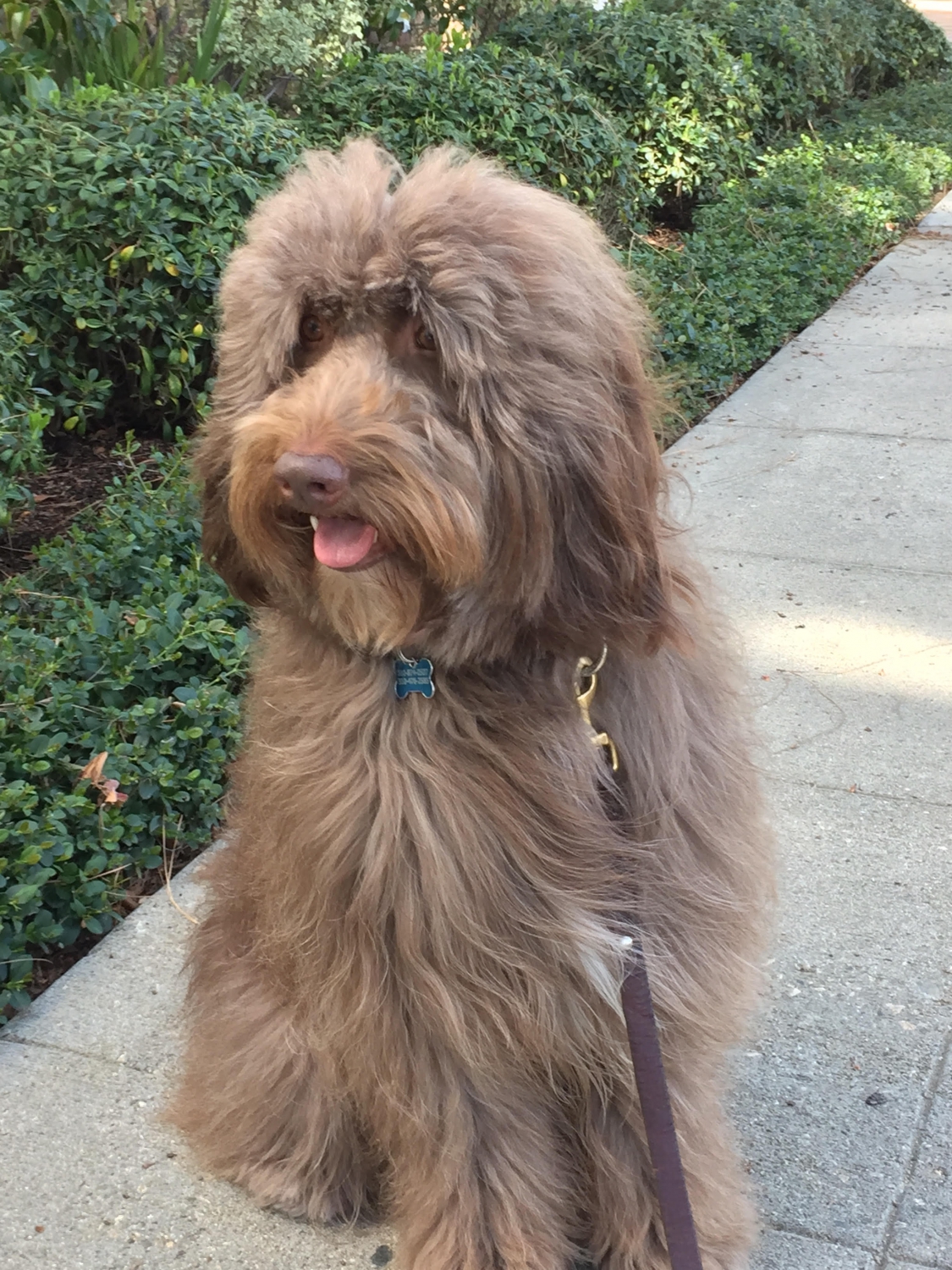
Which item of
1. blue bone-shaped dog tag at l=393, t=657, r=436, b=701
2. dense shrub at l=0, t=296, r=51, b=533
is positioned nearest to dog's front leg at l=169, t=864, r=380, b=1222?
blue bone-shaped dog tag at l=393, t=657, r=436, b=701

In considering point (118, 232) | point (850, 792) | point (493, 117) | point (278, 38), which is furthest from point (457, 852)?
point (278, 38)

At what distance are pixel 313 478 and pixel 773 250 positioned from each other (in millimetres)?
7476

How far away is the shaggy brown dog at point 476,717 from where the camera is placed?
1.90 metres

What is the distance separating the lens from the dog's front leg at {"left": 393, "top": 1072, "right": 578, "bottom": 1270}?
221 centimetres

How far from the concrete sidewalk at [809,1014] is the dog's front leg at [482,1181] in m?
0.30

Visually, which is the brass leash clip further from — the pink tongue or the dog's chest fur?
the pink tongue

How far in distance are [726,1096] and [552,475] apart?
4.90 feet

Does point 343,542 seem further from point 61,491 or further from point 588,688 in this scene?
point 61,491

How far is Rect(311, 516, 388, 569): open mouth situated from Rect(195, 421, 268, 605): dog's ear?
26 centimetres

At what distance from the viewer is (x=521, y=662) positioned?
6.78 feet

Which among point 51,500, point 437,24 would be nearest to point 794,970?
point 51,500

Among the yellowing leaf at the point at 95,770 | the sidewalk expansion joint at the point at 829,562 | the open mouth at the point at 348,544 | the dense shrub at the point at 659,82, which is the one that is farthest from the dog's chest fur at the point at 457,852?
the dense shrub at the point at 659,82

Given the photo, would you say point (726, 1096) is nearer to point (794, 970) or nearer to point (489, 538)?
point (794, 970)

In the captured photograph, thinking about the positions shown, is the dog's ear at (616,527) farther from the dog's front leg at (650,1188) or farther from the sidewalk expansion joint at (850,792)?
the sidewalk expansion joint at (850,792)
